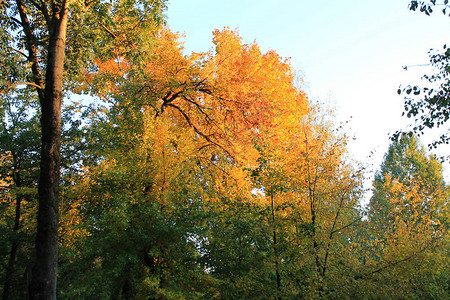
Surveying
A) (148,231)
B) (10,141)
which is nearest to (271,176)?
(148,231)

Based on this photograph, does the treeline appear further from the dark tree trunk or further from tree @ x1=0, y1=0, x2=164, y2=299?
the dark tree trunk

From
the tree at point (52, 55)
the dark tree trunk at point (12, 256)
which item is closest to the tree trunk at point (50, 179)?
the tree at point (52, 55)

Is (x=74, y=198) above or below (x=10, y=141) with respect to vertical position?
below

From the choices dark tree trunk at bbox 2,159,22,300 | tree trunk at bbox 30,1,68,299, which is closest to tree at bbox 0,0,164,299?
tree trunk at bbox 30,1,68,299

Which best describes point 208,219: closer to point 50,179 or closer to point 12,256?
point 50,179

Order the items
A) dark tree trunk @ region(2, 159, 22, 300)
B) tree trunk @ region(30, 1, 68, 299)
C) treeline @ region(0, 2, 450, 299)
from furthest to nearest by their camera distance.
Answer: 1. dark tree trunk @ region(2, 159, 22, 300)
2. treeline @ region(0, 2, 450, 299)
3. tree trunk @ region(30, 1, 68, 299)

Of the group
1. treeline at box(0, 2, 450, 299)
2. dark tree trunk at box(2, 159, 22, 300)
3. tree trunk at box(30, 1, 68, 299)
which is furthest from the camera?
dark tree trunk at box(2, 159, 22, 300)

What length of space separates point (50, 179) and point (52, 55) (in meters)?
2.59

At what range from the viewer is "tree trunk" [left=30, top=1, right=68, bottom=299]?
17.5ft

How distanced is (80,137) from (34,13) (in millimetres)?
5184

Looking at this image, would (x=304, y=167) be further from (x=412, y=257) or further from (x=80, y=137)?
(x=80, y=137)

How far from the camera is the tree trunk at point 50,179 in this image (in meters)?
5.35

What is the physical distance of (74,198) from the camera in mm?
10219

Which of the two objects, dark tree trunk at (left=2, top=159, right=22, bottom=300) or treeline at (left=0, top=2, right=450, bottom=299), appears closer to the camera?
treeline at (left=0, top=2, right=450, bottom=299)
